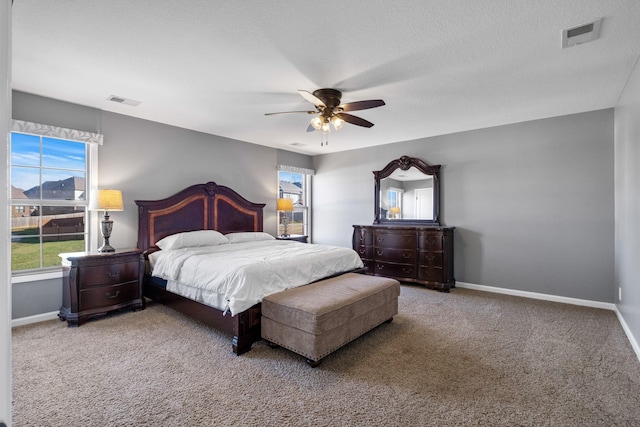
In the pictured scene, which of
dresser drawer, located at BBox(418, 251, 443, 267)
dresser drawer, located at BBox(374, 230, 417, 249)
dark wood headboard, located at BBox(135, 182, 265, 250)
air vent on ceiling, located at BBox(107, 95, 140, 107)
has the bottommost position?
dresser drawer, located at BBox(418, 251, 443, 267)

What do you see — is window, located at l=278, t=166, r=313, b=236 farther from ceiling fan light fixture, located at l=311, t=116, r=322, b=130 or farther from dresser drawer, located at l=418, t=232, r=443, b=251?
ceiling fan light fixture, located at l=311, t=116, r=322, b=130

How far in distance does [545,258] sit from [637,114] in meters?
2.22

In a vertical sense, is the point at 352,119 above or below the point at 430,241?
above

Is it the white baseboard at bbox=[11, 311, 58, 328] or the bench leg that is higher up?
the white baseboard at bbox=[11, 311, 58, 328]

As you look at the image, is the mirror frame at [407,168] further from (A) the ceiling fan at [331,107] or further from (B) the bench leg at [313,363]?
(B) the bench leg at [313,363]

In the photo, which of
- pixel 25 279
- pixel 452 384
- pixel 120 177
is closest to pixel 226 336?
pixel 452 384

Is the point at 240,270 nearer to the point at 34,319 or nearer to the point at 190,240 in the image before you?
the point at 190,240

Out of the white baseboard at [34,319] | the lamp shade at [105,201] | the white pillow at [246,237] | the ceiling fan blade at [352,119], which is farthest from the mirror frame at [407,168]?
the white baseboard at [34,319]

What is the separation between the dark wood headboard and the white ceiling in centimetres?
123

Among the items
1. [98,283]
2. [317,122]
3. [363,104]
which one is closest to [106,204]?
[98,283]

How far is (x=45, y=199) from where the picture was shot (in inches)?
146

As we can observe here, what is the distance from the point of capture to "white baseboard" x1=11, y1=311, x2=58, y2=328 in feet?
11.3

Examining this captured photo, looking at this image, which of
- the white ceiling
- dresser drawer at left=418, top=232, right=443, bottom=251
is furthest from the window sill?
dresser drawer at left=418, top=232, right=443, bottom=251

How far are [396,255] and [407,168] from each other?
1.56m
